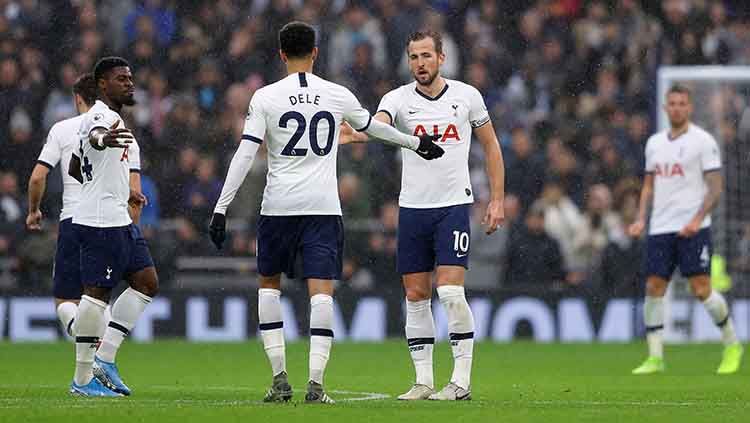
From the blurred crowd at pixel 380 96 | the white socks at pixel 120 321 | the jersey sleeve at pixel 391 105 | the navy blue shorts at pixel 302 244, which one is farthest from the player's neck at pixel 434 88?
the blurred crowd at pixel 380 96

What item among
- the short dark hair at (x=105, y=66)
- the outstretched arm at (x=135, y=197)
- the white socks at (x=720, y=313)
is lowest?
the white socks at (x=720, y=313)

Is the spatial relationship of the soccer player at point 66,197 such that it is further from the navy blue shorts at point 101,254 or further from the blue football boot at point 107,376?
the navy blue shorts at point 101,254

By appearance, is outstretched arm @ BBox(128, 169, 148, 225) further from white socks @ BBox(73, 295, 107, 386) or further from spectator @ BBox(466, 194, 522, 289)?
spectator @ BBox(466, 194, 522, 289)

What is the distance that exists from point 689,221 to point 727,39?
327 inches

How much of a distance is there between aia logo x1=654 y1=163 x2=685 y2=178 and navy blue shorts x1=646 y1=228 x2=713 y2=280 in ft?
1.80

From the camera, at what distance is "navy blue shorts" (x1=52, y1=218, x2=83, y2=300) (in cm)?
1209

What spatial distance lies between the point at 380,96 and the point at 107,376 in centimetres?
1026

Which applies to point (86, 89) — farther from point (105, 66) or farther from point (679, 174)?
point (679, 174)

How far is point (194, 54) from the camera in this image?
20781 millimetres

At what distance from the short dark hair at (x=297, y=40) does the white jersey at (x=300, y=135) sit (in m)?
0.14

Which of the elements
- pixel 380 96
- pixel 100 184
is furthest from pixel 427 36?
pixel 380 96

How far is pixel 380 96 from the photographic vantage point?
67.2ft

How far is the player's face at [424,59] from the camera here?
1038cm

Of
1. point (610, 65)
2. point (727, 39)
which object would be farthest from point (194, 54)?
point (727, 39)
